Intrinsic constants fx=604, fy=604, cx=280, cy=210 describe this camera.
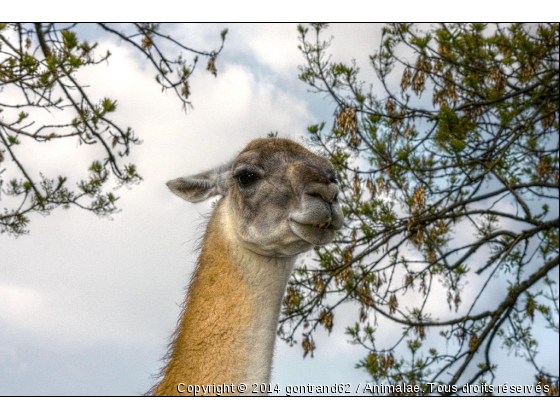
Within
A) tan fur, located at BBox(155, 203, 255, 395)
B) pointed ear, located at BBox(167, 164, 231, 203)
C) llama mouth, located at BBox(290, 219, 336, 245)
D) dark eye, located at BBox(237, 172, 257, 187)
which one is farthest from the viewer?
pointed ear, located at BBox(167, 164, 231, 203)

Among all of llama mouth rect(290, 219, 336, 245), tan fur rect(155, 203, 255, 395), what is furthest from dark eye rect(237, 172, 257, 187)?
llama mouth rect(290, 219, 336, 245)

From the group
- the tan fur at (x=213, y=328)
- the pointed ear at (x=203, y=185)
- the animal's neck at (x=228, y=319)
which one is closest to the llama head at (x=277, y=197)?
the pointed ear at (x=203, y=185)

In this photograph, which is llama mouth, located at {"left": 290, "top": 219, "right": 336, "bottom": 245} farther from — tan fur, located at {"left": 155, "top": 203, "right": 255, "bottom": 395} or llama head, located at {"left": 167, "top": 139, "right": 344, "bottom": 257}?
tan fur, located at {"left": 155, "top": 203, "right": 255, "bottom": 395}

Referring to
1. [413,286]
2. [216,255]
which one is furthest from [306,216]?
[413,286]

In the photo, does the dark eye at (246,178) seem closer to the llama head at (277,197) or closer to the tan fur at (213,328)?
the llama head at (277,197)

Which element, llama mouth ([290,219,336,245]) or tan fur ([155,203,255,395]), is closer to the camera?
llama mouth ([290,219,336,245])

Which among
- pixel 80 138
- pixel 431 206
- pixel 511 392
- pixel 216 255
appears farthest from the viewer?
pixel 431 206

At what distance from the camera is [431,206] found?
7.55 metres

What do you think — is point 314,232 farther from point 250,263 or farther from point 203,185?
point 203,185

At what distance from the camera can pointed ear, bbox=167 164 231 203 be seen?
15.2ft

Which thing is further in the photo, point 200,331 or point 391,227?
point 391,227

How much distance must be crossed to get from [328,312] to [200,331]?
12.4 feet

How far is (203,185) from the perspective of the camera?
479 cm

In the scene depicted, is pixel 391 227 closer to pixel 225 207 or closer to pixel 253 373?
pixel 225 207
